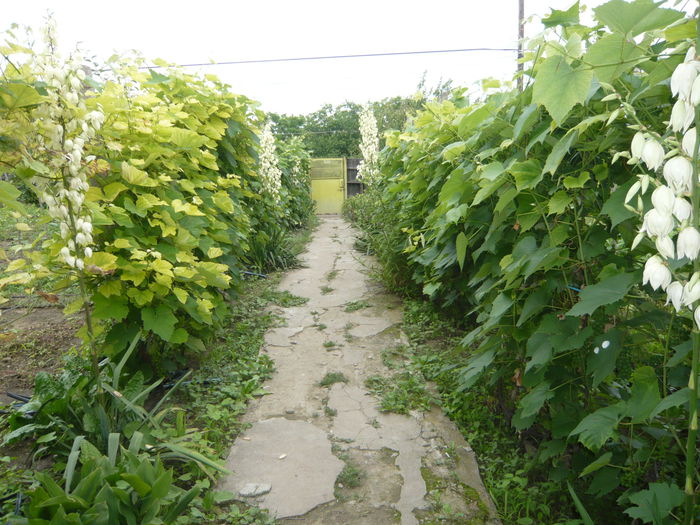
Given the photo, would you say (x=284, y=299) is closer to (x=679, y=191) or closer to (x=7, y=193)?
(x=7, y=193)

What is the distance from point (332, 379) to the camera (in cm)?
336

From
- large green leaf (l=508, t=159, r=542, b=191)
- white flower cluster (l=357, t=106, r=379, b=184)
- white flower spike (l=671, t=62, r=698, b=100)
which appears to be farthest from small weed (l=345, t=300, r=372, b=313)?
white flower spike (l=671, t=62, r=698, b=100)

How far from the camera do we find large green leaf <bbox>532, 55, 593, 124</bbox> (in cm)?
114

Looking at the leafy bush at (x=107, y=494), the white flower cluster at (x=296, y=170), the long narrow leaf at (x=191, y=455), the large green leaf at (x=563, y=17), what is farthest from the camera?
the white flower cluster at (x=296, y=170)

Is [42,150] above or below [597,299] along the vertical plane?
above

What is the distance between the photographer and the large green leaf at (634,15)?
1.05 metres

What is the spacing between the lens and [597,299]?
1.33m

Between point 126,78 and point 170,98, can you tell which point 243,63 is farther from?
point 126,78

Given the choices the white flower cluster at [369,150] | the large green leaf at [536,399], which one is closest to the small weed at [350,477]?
the large green leaf at [536,399]

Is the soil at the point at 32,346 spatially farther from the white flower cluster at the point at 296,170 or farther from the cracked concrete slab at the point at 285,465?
the white flower cluster at the point at 296,170

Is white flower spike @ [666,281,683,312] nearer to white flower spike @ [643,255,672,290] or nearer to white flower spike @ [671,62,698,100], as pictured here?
white flower spike @ [643,255,672,290]

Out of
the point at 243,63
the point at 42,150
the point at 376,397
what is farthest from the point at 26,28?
the point at 243,63

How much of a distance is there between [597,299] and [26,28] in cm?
236

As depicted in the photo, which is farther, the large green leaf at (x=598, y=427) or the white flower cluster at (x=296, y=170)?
the white flower cluster at (x=296, y=170)
